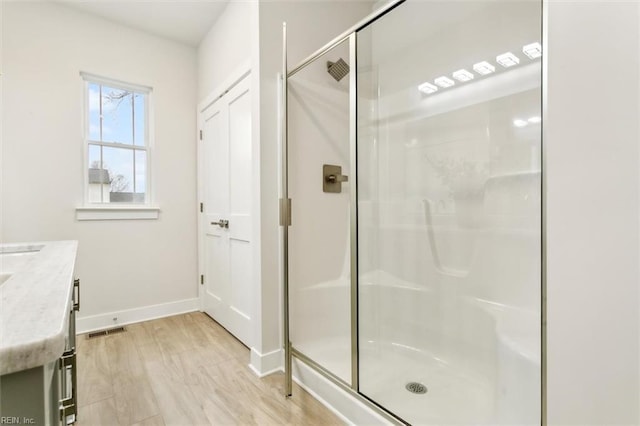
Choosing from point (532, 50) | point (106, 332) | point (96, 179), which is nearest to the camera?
point (532, 50)

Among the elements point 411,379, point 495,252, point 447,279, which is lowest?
point 411,379

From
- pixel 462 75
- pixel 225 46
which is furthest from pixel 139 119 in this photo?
pixel 462 75

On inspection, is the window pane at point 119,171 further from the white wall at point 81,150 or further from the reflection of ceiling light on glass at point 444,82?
the reflection of ceiling light on glass at point 444,82

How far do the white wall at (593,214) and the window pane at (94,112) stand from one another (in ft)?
10.5

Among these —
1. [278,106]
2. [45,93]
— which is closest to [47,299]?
[278,106]

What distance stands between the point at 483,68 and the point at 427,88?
35 centimetres

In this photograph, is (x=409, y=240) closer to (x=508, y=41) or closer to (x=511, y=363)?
(x=511, y=363)

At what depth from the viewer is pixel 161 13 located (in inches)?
100

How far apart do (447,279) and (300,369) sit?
1.07m

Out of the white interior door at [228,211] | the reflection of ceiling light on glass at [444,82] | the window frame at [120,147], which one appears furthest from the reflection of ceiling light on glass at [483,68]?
the window frame at [120,147]

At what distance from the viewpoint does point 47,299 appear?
53 centimetres

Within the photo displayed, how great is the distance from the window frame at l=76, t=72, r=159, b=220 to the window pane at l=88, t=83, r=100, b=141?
0.02 m

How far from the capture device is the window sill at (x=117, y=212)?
99.7 inches

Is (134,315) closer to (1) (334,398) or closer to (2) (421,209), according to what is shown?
(1) (334,398)
